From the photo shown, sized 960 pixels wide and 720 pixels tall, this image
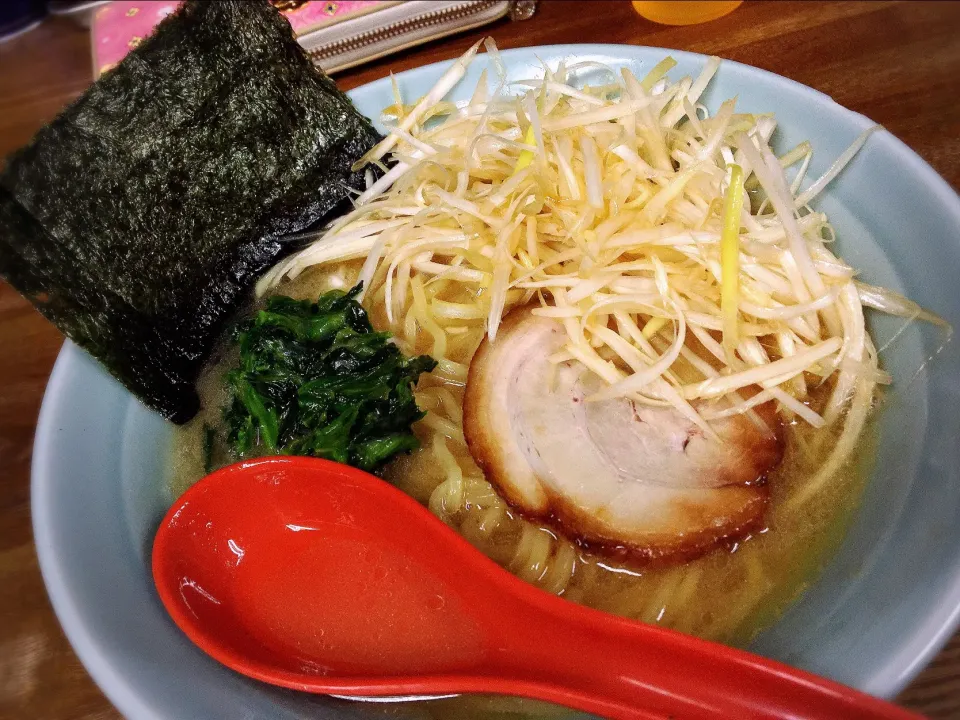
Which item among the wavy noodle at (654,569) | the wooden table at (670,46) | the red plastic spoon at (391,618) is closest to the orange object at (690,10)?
the wooden table at (670,46)

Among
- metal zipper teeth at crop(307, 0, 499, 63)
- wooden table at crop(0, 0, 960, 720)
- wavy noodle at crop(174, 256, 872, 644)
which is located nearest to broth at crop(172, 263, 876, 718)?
wavy noodle at crop(174, 256, 872, 644)

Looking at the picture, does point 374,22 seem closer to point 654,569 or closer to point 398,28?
point 398,28

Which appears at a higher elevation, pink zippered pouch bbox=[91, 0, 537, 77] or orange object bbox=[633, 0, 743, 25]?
pink zippered pouch bbox=[91, 0, 537, 77]

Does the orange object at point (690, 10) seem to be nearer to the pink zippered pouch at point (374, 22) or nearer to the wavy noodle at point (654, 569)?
the pink zippered pouch at point (374, 22)

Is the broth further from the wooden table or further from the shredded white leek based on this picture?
the wooden table

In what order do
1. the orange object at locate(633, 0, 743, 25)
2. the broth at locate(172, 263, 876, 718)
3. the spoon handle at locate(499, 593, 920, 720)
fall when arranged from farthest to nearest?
the orange object at locate(633, 0, 743, 25), the broth at locate(172, 263, 876, 718), the spoon handle at locate(499, 593, 920, 720)

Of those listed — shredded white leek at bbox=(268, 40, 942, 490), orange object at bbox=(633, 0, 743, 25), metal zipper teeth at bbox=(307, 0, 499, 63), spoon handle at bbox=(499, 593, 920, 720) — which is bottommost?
spoon handle at bbox=(499, 593, 920, 720)

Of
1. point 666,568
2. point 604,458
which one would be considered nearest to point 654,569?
point 666,568

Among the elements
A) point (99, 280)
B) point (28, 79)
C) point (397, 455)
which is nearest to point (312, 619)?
point (397, 455)

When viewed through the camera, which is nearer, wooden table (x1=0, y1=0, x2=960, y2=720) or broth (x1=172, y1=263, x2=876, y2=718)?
broth (x1=172, y1=263, x2=876, y2=718)
